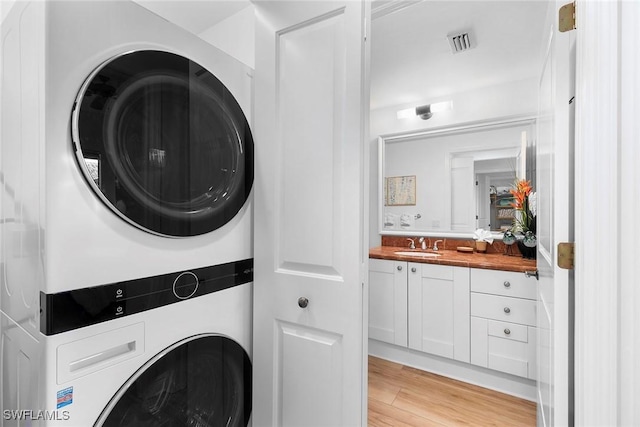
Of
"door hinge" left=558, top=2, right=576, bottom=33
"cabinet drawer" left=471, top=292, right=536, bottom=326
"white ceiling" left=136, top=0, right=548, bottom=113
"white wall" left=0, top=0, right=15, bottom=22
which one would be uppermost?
"white ceiling" left=136, top=0, right=548, bottom=113

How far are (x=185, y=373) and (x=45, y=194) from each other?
2.34 ft

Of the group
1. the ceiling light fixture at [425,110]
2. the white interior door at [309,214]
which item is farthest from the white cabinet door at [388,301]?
the white interior door at [309,214]

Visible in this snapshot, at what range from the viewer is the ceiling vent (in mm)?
1886

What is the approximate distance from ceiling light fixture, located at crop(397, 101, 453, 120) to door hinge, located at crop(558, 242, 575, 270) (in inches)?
83.0

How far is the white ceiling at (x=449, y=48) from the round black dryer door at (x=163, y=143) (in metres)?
1.26

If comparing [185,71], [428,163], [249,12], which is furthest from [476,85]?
[185,71]

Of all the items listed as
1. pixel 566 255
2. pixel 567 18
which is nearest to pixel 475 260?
pixel 566 255

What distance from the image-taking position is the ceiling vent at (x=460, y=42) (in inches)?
74.2

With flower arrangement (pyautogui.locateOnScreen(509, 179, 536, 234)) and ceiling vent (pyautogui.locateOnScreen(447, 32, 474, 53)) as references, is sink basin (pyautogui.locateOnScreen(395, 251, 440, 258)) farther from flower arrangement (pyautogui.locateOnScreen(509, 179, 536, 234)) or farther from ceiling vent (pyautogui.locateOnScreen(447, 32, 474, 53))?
ceiling vent (pyautogui.locateOnScreen(447, 32, 474, 53))

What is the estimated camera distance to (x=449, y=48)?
2.05 metres

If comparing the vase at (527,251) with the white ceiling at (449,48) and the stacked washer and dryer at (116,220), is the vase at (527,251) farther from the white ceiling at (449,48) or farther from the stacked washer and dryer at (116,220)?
the stacked washer and dryer at (116,220)

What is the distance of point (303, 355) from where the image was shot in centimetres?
117

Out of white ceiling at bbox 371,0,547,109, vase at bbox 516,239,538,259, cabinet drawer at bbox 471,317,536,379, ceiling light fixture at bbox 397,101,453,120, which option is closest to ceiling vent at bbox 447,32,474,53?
white ceiling at bbox 371,0,547,109

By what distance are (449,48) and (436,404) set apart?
2.42m
